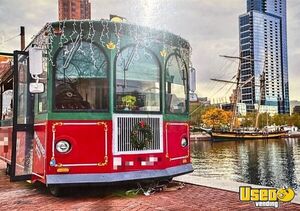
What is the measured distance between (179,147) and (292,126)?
120 m

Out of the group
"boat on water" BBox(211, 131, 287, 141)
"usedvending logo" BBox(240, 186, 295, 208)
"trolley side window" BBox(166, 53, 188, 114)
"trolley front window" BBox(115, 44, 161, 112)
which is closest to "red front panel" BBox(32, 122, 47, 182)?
"trolley front window" BBox(115, 44, 161, 112)

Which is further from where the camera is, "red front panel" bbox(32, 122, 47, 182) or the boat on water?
the boat on water

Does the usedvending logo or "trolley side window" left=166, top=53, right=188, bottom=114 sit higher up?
"trolley side window" left=166, top=53, right=188, bottom=114

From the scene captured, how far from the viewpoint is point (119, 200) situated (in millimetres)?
7410

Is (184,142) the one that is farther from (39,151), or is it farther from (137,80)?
(39,151)

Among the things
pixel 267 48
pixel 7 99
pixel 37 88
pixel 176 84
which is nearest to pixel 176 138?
pixel 176 84

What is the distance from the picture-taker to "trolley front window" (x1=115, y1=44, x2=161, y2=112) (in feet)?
25.6

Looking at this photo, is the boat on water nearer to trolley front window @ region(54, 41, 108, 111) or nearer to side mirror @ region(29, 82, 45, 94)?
trolley front window @ region(54, 41, 108, 111)

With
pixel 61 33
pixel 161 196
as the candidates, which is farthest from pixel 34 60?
pixel 161 196

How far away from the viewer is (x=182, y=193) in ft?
26.5

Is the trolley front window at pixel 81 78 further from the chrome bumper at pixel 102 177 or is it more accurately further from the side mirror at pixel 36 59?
the chrome bumper at pixel 102 177

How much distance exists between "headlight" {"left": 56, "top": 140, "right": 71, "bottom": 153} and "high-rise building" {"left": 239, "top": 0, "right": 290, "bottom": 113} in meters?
112

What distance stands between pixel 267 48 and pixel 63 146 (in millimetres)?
153764

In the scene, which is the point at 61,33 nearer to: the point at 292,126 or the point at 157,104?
the point at 157,104
